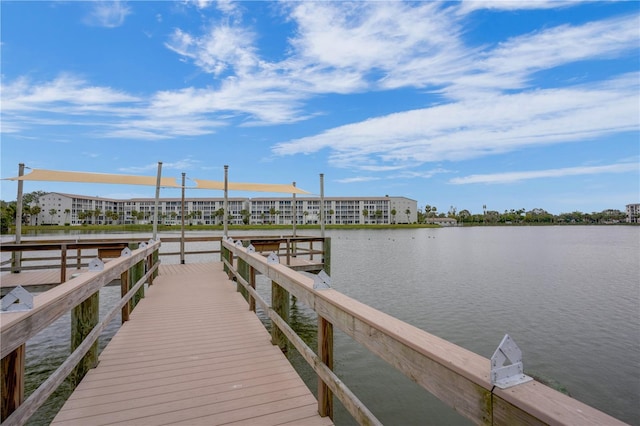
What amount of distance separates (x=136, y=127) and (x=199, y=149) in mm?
8421

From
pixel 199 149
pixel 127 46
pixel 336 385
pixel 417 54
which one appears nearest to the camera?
pixel 336 385

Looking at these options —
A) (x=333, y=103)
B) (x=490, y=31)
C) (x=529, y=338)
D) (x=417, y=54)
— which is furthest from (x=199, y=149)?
(x=529, y=338)

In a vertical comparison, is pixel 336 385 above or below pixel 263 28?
below

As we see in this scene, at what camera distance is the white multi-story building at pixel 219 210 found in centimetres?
9550

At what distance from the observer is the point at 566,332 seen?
862cm

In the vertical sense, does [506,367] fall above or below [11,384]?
above

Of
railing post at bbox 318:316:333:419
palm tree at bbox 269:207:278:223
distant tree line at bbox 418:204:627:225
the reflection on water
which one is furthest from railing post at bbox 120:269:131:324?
distant tree line at bbox 418:204:627:225

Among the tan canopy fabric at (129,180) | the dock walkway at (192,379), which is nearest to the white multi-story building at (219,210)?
the tan canopy fabric at (129,180)

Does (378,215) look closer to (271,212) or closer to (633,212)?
(271,212)

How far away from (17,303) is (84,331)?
1661mm

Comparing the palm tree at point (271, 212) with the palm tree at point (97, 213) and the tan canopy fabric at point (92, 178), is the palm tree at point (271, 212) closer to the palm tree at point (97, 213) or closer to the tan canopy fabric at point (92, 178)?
the palm tree at point (97, 213)

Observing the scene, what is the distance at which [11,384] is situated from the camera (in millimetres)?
2002

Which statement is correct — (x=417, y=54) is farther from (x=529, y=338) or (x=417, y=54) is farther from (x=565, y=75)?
(x=529, y=338)

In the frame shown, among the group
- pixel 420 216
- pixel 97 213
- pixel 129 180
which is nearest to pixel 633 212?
pixel 420 216
